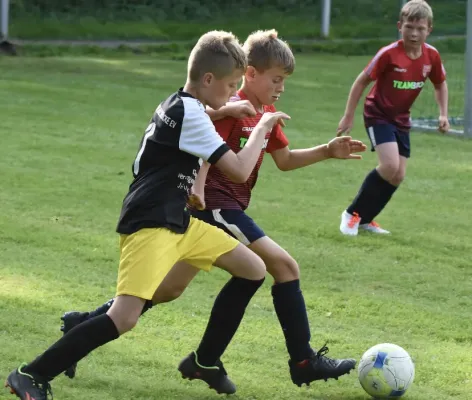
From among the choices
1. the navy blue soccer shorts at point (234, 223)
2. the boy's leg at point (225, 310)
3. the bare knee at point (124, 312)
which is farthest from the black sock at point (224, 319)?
the bare knee at point (124, 312)

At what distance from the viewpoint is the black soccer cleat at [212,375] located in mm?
4500

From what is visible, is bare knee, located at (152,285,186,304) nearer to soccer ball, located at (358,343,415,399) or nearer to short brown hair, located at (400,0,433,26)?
soccer ball, located at (358,343,415,399)

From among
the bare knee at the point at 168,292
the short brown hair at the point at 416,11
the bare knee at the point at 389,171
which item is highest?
the short brown hair at the point at 416,11

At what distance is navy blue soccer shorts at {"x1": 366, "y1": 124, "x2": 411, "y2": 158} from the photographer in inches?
315

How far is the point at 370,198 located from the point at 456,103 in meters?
7.90

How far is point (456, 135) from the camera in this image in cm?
1279

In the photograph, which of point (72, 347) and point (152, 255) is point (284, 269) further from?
point (72, 347)

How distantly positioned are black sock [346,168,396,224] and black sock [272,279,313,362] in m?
3.42

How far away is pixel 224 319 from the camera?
4512 mm

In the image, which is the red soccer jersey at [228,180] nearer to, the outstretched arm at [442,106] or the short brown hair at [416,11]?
the short brown hair at [416,11]

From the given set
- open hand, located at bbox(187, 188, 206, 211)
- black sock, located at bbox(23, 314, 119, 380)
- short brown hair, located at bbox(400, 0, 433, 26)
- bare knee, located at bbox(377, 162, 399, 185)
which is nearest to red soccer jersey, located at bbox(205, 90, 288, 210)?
open hand, located at bbox(187, 188, 206, 211)

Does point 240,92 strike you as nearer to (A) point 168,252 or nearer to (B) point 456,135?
(A) point 168,252

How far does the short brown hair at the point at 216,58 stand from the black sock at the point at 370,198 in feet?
12.7

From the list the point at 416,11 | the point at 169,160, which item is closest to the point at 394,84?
the point at 416,11
